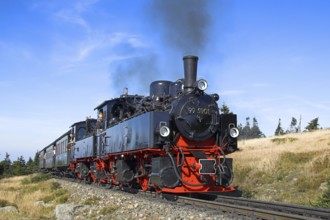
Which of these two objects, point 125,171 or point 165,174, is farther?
point 125,171

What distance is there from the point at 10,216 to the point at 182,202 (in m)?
4.80

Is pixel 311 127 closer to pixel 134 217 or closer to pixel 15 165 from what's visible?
pixel 15 165

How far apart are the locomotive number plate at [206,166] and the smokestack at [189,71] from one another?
2201 mm

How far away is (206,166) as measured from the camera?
10711 millimetres

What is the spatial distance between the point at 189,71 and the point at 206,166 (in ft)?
9.25

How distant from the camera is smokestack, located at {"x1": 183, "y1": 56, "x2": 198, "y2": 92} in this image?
37.7ft

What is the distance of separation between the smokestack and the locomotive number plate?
7.22 ft

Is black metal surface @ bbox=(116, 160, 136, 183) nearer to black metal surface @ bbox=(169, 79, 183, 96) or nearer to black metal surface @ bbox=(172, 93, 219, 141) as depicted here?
black metal surface @ bbox=(169, 79, 183, 96)

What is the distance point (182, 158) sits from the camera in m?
10.8

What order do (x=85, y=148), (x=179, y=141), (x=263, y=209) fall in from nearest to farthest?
(x=263, y=209)
(x=179, y=141)
(x=85, y=148)

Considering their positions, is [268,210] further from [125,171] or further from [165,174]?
[125,171]

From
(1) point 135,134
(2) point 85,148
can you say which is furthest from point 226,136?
(2) point 85,148

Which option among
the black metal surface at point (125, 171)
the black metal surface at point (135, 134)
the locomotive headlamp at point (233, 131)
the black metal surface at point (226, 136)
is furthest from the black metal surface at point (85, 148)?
the locomotive headlamp at point (233, 131)

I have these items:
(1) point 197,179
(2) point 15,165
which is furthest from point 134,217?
(2) point 15,165
